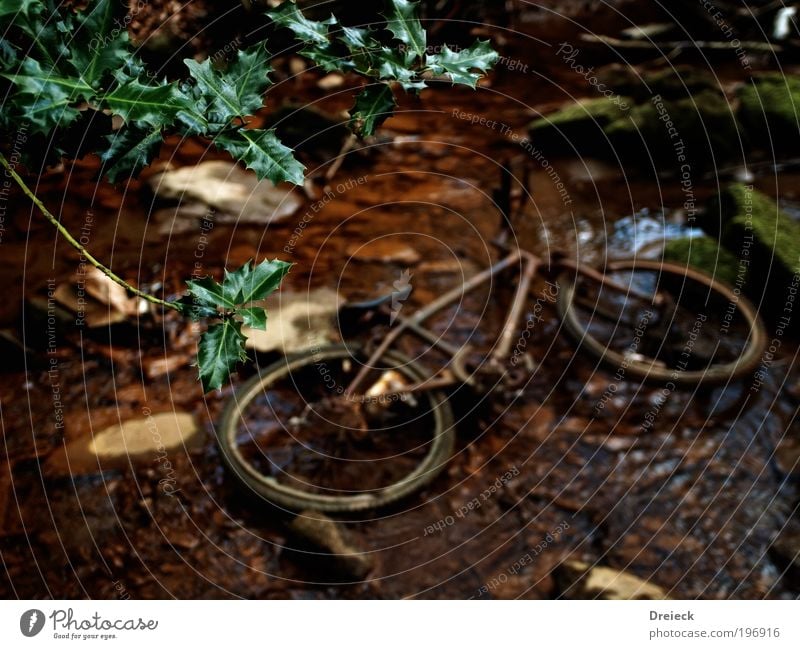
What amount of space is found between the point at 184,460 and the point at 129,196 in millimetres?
2633

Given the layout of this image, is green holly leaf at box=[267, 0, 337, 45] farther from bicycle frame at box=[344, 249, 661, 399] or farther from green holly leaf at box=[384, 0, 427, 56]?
bicycle frame at box=[344, 249, 661, 399]

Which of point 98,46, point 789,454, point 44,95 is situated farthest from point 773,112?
point 44,95

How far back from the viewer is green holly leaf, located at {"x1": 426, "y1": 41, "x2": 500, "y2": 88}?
1.35 metres

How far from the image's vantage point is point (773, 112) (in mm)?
5941

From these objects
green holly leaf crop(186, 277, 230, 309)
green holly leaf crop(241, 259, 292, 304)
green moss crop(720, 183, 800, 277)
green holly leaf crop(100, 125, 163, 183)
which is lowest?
green holly leaf crop(186, 277, 230, 309)

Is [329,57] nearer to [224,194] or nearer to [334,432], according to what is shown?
[334,432]

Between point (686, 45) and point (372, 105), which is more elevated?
point (686, 45)

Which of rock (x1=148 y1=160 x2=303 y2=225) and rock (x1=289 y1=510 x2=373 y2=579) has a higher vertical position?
rock (x1=148 y1=160 x2=303 y2=225)

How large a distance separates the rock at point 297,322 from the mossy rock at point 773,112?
462cm

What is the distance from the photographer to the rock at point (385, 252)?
4.65 m

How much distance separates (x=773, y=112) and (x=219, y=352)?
6.50 m

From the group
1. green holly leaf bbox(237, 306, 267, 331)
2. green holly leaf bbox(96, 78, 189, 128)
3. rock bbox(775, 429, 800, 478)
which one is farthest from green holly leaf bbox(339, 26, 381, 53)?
rock bbox(775, 429, 800, 478)

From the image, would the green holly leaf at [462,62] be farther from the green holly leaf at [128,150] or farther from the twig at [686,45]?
the twig at [686,45]

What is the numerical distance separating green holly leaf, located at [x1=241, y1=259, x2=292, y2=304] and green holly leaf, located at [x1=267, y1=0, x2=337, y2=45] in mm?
488
